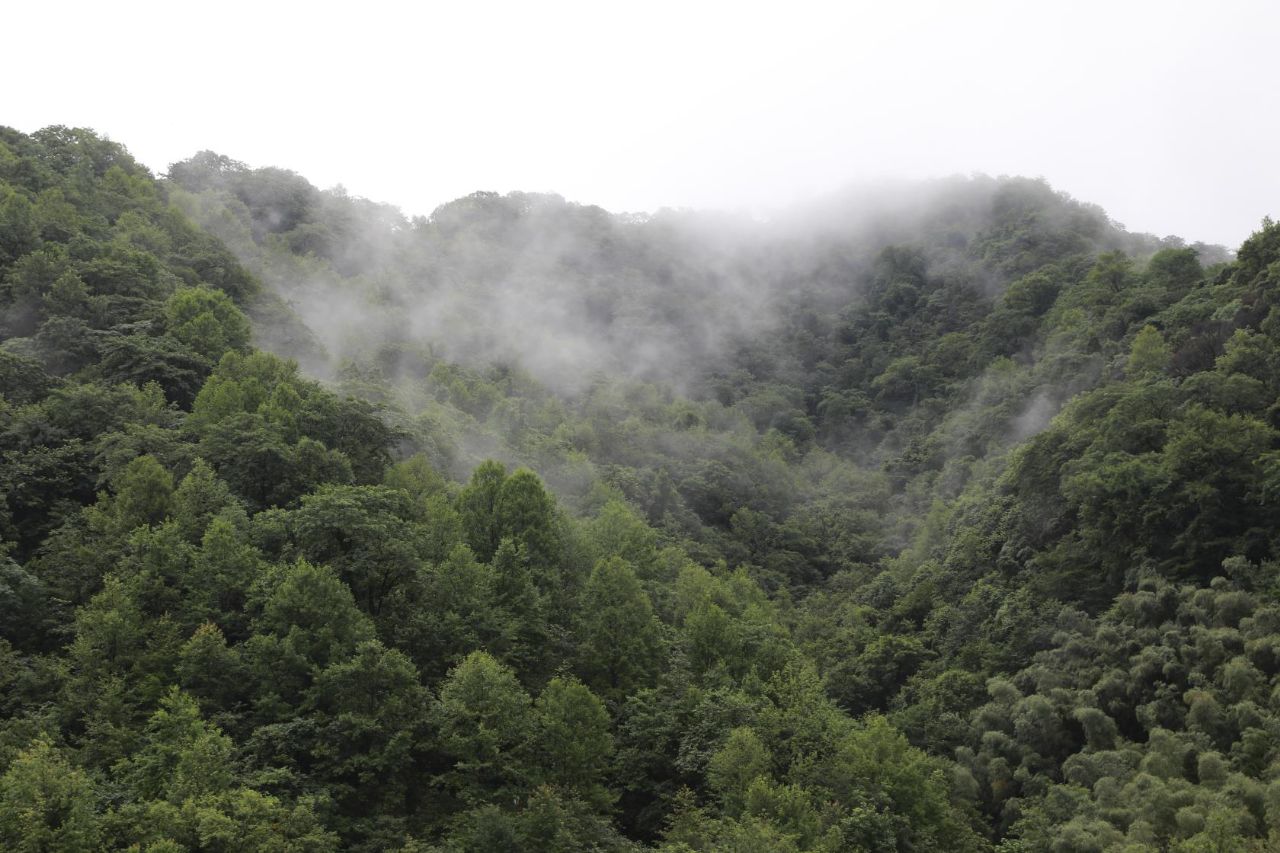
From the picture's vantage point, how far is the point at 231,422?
46.6 m

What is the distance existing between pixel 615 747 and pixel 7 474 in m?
26.6

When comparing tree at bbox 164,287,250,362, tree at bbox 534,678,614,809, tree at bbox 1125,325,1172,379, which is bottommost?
tree at bbox 534,678,614,809

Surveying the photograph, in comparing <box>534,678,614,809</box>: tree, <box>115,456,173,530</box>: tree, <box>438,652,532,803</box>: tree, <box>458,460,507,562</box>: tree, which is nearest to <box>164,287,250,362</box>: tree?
<box>115,456,173,530</box>: tree

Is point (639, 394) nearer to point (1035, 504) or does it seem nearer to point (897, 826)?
point (1035, 504)

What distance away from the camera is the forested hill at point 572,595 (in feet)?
109

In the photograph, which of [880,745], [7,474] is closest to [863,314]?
[880,745]

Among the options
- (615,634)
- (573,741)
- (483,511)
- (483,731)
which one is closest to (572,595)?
(615,634)

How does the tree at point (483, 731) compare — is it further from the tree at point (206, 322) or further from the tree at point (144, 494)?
the tree at point (206, 322)

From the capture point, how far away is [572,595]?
46688 mm

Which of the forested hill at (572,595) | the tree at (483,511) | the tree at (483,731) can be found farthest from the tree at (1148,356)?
the tree at (483,731)

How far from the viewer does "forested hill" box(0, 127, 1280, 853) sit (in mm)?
33219

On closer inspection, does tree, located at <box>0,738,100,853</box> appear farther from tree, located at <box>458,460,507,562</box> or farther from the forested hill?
tree, located at <box>458,460,507,562</box>

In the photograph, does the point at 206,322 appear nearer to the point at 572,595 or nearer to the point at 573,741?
the point at 572,595

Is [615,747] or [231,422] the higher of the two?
[231,422]
